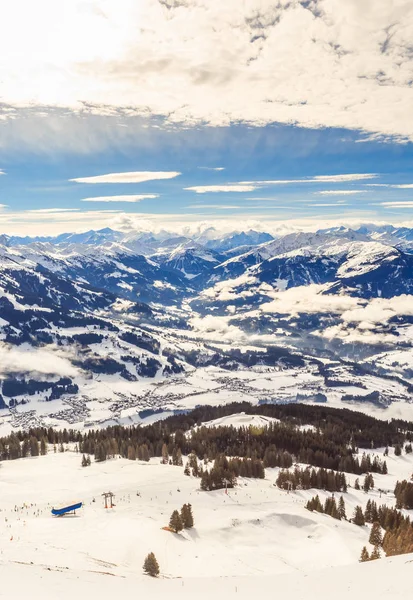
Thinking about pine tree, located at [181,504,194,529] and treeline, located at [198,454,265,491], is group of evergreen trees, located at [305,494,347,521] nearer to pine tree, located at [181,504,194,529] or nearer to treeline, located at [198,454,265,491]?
treeline, located at [198,454,265,491]

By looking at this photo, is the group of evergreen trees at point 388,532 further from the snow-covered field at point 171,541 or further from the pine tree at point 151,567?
the pine tree at point 151,567

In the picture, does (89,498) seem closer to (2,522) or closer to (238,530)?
(2,522)

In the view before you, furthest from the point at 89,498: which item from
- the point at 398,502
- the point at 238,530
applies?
the point at 398,502

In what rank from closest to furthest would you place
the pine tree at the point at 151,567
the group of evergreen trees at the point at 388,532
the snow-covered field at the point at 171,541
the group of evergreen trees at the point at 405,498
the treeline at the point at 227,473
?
1. the snow-covered field at the point at 171,541
2. the pine tree at the point at 151,567
3. the group of evergreen trees at the point at 388,532
4. the treeline at the point at 227,473
5. the group of evergreen trees at the point at 405,498

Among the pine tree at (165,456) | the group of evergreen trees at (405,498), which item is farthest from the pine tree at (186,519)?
the pine tree at (165,456)

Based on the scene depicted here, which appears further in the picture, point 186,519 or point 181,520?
point 186,519

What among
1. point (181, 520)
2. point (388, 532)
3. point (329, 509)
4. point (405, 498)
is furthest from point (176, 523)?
point (405, 498)

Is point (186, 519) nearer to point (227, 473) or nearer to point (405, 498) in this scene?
point (227, 473)
